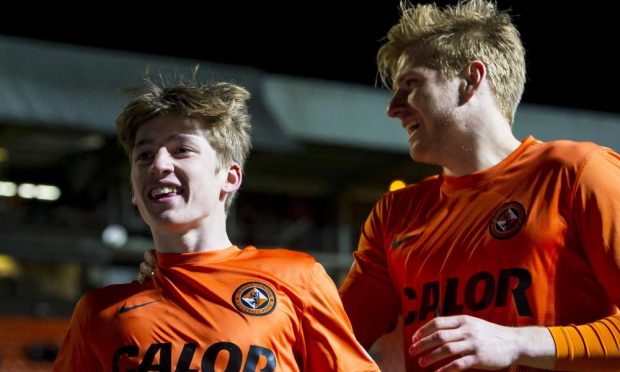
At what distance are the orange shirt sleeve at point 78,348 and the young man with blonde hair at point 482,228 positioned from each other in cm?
72

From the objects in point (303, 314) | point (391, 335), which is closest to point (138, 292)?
point (303, 314)

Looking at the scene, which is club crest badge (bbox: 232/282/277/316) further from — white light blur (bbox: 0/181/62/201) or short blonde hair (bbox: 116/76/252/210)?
white light blur (bbox: 0/181/62/201)

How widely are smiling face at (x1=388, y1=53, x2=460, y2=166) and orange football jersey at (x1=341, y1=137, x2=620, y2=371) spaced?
0.12 m

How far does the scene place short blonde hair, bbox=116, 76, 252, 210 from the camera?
2654 millimetres

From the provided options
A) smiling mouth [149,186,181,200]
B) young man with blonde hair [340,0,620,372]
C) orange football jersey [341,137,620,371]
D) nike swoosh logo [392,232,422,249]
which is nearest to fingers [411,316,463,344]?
young man with blonde hair [340,0,620,372]

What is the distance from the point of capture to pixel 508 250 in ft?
8.10

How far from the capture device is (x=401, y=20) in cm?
287

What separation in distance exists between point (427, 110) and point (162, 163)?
0.72m

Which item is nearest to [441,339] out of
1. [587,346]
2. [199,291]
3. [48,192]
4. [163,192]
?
[587,346]

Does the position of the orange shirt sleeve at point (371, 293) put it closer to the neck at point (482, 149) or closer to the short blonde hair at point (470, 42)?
the neck at point (482, 149)

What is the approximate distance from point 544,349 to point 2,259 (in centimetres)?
1722

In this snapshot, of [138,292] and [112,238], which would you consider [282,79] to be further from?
[138,292]

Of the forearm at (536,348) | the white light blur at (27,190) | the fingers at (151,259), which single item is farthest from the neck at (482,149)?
the white light blur at (27,190)

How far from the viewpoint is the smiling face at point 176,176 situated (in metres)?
2.51
